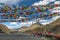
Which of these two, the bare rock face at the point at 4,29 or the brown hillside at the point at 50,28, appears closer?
the brown hillside at the point at 50,28

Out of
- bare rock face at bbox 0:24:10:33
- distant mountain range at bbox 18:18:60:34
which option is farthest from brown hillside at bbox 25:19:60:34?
bare rock face at bbox 0:24:10:33

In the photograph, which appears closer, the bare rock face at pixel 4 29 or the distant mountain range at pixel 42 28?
the distant mountain range at pixel 42 28

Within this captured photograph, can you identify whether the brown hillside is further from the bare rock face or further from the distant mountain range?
the bare rock face

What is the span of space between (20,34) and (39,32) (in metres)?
0.74

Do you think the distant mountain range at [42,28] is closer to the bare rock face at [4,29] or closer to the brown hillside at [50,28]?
the brown hillside at [50,28]

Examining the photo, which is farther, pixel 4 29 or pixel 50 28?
pixel 4 29

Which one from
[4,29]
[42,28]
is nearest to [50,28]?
[42,28]

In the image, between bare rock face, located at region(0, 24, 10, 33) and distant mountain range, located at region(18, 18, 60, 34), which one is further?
bare rock face, located at region(0, 24, 10, 33)

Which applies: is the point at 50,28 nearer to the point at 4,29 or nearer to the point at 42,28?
the point at 42,28

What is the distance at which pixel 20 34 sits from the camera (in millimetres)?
Result: 7941

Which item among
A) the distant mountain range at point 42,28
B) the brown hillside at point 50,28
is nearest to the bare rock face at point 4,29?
the distant mountain range at point 42,28

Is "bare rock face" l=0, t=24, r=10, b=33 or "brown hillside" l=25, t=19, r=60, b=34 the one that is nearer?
Result: "brown hillside" l=25, t=19, r=60, b=34

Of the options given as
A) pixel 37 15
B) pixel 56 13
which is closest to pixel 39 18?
pixel 37 15

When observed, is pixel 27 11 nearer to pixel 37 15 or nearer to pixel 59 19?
pixel 37 15
